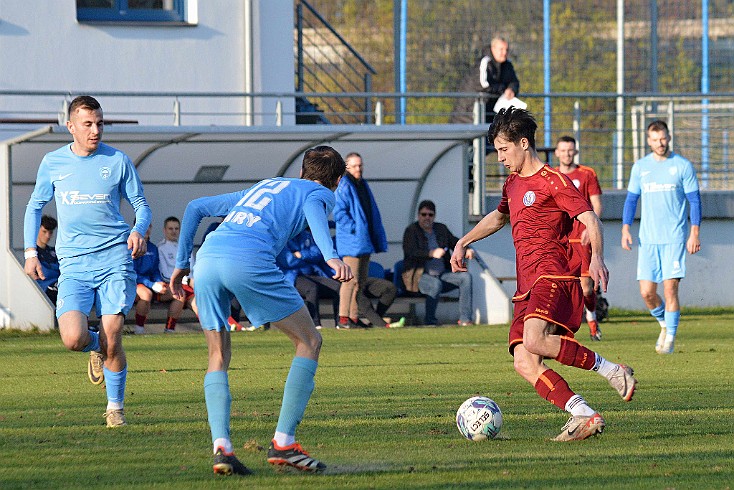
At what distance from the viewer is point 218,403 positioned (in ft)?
20.3

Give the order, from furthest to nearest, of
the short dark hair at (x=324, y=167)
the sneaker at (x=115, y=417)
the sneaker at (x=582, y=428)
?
the sneaker at (x=115, y=417)
the sneaker at (x=582, y=428)
the short dark hair at (x=324, y=167)

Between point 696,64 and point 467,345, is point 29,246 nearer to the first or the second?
point 467,345

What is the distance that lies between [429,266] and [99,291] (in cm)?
976

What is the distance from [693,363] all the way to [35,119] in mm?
11314

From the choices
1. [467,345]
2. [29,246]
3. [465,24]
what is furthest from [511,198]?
[465,24]

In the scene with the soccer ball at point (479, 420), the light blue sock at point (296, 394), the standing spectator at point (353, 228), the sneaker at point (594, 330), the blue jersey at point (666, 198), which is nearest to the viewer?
the light blue sock at point (296, 394)

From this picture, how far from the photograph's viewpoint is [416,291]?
17.8 m

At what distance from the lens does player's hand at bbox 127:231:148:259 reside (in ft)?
26.5

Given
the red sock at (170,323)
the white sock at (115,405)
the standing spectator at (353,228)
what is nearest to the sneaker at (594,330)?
the standing spectator at (353,228)

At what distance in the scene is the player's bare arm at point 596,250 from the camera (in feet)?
23.1

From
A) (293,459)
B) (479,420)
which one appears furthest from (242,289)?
(479,420)

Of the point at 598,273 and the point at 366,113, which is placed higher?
the point at 366,113

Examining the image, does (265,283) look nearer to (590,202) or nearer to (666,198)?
(666,198)

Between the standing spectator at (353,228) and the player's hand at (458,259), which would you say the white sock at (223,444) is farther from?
the standing spectator at (353,228)
